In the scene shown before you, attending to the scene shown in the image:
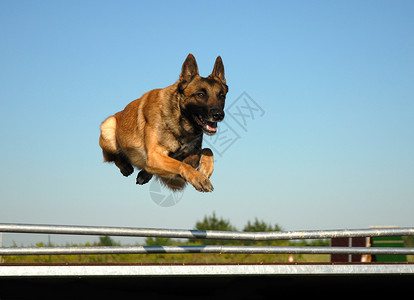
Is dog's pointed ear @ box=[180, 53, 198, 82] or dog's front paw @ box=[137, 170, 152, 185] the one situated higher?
dog's pointed ear @ box=[180, 53, 198, 82]

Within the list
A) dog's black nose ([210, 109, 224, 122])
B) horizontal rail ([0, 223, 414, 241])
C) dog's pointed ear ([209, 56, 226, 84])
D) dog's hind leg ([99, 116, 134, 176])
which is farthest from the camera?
dog's hind leg ([99, 116, 134, 176])

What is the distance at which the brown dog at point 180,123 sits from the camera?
243 inches

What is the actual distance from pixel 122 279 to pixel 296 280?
154 centimetres

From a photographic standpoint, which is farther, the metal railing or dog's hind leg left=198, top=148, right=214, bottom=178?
dog's hind leg left=198, top=148, right=214, bottom=178

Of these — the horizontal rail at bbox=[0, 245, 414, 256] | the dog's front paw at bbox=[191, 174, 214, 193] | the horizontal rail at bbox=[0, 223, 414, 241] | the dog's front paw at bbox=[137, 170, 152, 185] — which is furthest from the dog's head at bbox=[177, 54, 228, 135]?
the horizontal rail at bbox=[0, 245, 414, 256]

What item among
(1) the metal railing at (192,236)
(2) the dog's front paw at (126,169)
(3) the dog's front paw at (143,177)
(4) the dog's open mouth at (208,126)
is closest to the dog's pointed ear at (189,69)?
(4) the dog's open mouth at (208,126)

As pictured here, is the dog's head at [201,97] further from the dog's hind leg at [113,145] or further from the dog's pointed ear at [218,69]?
the dog's hind leg at [113,145]

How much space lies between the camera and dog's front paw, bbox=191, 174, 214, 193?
5191 millimetres

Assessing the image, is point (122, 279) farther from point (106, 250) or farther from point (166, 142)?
point (166, 142)

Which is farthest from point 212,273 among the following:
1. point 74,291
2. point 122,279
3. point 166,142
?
point 166,142

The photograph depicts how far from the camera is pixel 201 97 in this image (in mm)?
6285

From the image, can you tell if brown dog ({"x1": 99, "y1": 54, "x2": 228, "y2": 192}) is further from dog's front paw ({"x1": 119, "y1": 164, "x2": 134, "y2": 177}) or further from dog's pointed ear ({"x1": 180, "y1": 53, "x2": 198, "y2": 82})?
dog's front paw ({"x1": 119, "y1": 164, "x2": 134, "y2": 177})

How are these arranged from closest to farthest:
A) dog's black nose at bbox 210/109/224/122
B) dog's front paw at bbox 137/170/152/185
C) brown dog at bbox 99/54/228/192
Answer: dog's black nose at bbox 210/109/224/122 < brown dog at bbox 99/54/228/192 < dog's front paw at bbox 137/170/152/185

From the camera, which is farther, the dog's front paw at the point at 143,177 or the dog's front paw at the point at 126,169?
the dog's front paw at the point at 126,169
